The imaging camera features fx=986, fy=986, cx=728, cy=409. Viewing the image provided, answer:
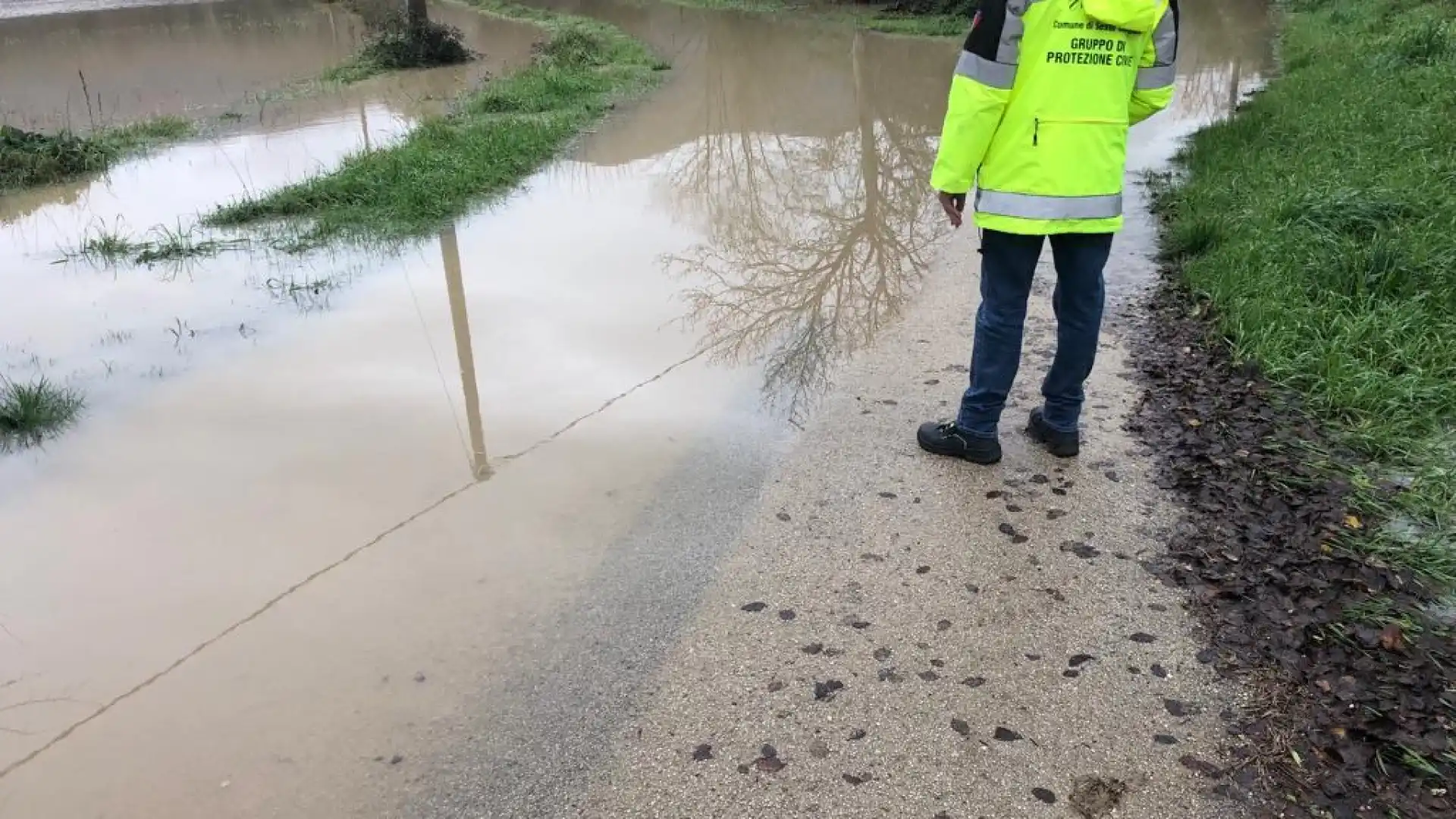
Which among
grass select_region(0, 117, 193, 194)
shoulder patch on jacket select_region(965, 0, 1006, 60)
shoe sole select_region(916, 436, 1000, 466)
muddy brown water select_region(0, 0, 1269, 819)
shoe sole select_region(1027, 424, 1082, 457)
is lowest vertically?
muddy brown water select_region(0, 0, 1269, 819)

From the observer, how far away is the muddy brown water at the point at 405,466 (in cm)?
282

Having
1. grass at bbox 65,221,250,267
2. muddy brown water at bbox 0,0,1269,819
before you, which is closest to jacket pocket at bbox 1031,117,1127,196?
muddy brown water at bbox 0,0,1269,819

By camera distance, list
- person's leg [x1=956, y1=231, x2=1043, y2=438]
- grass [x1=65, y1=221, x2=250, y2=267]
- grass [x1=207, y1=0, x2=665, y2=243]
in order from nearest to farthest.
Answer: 1. person's leg [x1=956, y1=231, x2=1043, y2=438]
2. grass [x1=65, y1=221, x2=250, y2=267]
3. grass [x1=207, y1=0, x2=665, y2=243]

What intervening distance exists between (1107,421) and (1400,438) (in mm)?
1056

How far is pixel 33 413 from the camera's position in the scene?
469cm

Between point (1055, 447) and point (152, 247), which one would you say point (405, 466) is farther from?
point (152, 247)

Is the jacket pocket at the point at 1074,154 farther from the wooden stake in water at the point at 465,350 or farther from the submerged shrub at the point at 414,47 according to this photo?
the submerged shrub at the point at 414,47

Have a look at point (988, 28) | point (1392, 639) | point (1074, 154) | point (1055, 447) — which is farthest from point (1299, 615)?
point (988, 28)

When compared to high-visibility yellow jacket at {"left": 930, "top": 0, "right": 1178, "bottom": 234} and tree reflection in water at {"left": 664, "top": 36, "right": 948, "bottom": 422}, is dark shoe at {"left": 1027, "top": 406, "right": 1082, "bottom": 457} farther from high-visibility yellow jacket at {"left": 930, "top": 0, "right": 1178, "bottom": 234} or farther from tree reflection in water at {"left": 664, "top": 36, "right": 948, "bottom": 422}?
tree reflection in water at {"left": 664, "top": 36, "right": 948, "bottom": 422}

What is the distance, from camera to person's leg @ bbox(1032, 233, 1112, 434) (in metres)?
3.66

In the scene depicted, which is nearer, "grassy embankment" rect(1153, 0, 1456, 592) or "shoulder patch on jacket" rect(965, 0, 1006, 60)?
"shoulder patch on jacket" rect(965, 0, 1006, 60)

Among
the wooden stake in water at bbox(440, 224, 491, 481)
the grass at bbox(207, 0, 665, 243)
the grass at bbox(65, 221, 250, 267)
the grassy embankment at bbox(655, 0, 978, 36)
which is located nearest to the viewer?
the wooden stake in water at bbox(440, 224, 491, 481)

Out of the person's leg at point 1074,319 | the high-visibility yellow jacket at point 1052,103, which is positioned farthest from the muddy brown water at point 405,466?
the high-visibility yellow jacket at point 1052,103

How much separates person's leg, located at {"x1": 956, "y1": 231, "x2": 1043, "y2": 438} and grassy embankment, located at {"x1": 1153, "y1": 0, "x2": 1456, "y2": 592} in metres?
1.21
